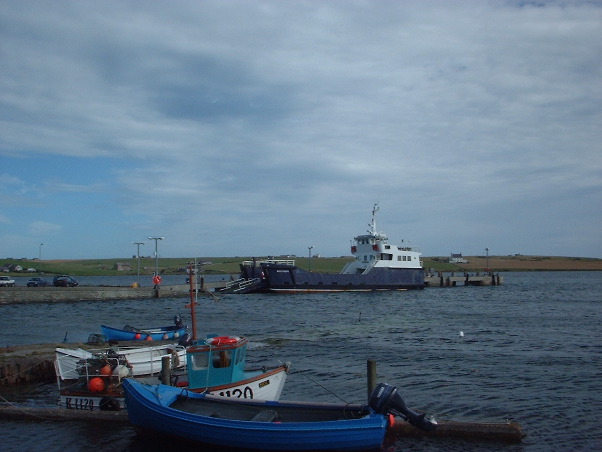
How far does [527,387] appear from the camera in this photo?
20.5 m

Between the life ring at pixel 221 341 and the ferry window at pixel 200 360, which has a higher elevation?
the life ring at pixel 221 341

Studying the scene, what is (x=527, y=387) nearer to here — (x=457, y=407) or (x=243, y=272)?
(x=457, y=407)

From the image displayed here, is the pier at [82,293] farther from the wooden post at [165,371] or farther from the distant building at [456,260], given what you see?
the distant building at [456,260]

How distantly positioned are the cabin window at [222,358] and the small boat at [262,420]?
128 centimetres

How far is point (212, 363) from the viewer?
15.5 meters

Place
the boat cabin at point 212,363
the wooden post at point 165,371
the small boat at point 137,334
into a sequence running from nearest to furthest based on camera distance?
the boat cabin at point 212,363 < the wooden post at point 165,371 < the small boat at point 137,334

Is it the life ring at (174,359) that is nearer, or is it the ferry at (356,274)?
the life ring at (174,359)

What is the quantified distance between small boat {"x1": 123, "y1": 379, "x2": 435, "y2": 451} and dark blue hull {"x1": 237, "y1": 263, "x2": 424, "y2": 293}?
181 feet

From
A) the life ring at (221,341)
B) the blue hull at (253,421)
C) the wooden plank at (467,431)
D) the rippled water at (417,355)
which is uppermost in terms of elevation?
the life ring at (221,341)

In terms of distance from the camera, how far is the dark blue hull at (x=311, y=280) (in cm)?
6975

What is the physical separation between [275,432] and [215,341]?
3803mm

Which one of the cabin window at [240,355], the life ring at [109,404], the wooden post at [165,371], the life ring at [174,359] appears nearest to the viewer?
the wooden post at [165,371]

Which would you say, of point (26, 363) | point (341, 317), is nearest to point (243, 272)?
point (341, 317)

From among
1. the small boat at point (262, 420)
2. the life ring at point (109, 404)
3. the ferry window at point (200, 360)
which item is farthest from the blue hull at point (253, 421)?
the life ring at point (109, 404)
